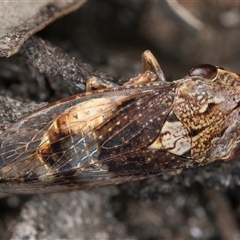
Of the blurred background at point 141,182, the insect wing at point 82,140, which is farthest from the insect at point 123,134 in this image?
the blurred background at point 141,182

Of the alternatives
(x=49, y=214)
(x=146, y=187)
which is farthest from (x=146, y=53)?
(x=49, y=214)

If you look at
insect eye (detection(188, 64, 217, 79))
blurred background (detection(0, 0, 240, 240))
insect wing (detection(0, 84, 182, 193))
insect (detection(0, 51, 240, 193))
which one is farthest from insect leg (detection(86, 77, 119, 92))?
insect eye (detection(188, 64, 217, 79))

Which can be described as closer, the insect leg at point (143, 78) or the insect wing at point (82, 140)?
the insect wing at point (82, 140)

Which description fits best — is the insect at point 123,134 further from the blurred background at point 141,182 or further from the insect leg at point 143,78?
the blurred background at point 141,182

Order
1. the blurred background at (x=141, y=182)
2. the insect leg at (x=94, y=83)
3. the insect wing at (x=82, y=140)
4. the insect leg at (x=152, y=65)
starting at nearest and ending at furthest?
the insect wing at (x=82, y=140), the insect leg at (x=94, y=83), the insect leg at (x=152, y=65), the blurred background at (x=141, y=182)

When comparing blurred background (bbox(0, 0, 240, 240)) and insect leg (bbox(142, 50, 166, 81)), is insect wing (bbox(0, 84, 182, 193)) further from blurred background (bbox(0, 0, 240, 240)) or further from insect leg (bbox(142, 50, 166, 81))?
blurred background (bbox(0, 0, 240, 240))

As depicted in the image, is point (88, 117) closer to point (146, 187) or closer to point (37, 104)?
point (37, 104)
